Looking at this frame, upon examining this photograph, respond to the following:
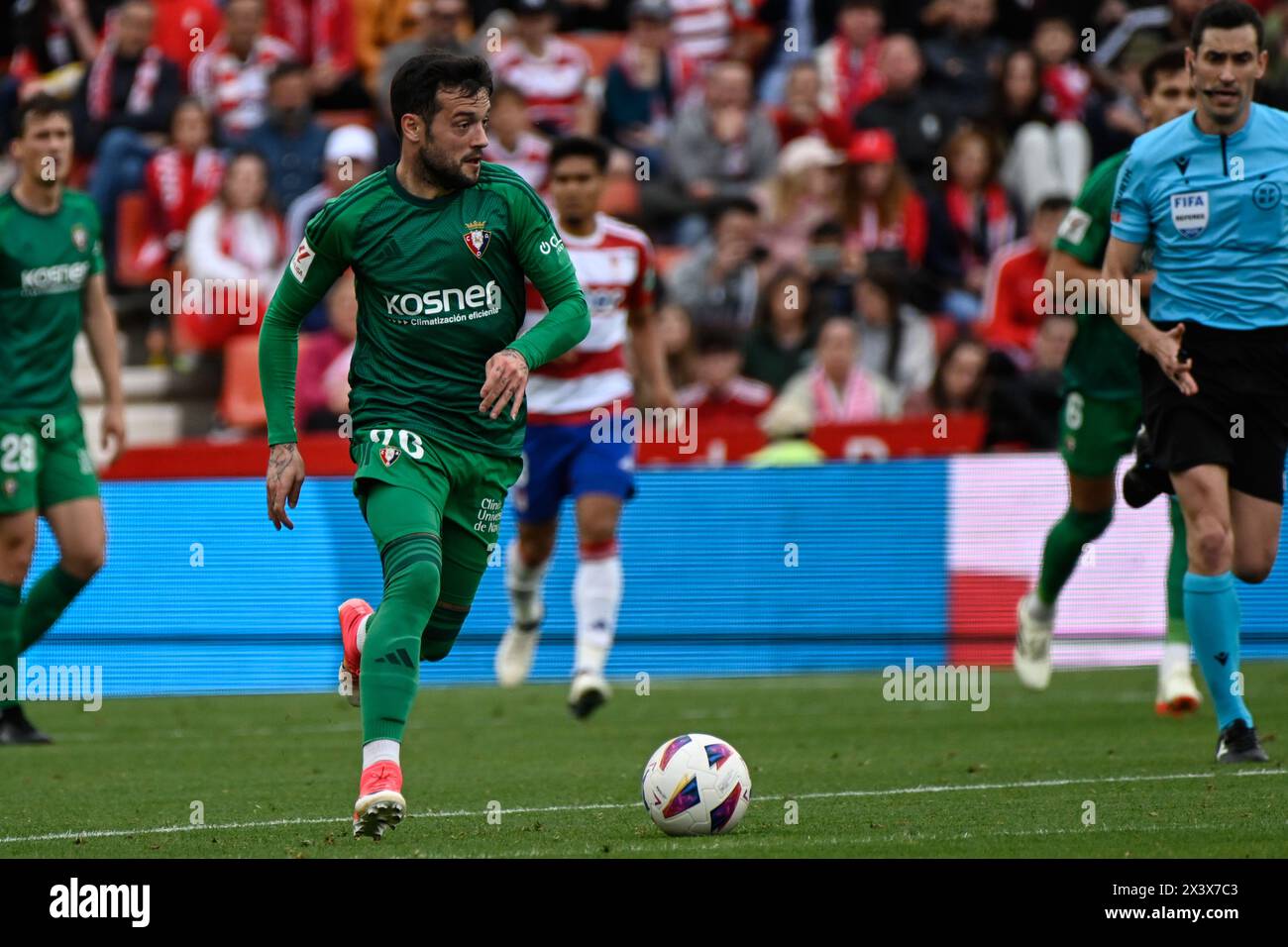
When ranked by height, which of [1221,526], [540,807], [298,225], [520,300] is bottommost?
[540,807]

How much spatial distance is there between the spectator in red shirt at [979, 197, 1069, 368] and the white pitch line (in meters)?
8.36

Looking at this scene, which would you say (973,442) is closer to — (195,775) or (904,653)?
(904,653)

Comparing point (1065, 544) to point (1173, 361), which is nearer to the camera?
point (1173, 361)

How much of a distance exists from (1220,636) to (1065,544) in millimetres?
2849

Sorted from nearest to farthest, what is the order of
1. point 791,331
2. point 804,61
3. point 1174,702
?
point 1174,702 < point 791,331 < point 804,61

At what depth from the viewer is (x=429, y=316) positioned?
7.22 metres

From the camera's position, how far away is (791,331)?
17047 millimetres

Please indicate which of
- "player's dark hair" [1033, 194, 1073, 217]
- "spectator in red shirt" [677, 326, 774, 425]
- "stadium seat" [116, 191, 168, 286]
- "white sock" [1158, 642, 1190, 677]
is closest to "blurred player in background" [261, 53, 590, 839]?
"white sock" [1158, 642, 1190, 677]

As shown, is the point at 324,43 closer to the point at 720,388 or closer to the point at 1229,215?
the point at 720,388

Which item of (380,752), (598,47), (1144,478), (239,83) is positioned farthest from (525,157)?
(380,752)

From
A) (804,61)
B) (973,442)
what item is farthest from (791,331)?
(804,61)

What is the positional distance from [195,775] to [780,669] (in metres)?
5.73

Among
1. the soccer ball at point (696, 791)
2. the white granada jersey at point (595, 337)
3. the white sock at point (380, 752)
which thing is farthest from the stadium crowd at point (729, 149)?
the white sock at point (380, 752)

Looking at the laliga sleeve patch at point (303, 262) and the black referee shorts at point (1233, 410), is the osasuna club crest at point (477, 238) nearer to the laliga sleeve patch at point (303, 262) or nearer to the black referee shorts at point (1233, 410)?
the laliga sleeve patch at point (303, 262)
